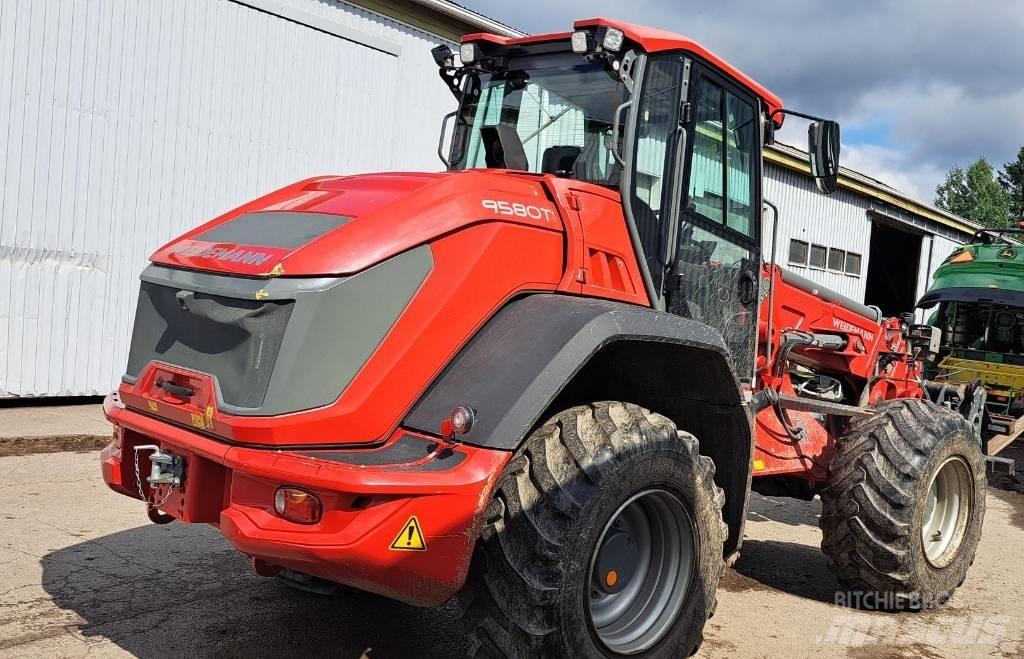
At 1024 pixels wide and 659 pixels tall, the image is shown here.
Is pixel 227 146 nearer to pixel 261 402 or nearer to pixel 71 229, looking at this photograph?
pixel 71 229

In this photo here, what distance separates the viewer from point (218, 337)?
3432 mm

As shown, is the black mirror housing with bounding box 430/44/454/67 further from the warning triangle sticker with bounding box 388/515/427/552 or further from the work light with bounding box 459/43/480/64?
the warning triangle sticker with bounding box 388/515/427/552

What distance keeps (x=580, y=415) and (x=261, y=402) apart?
1164 millimetres

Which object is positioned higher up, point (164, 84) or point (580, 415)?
point (164, 84)

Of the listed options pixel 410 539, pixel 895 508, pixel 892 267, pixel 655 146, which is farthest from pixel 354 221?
pixel 892 267

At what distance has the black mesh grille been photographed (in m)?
3.24

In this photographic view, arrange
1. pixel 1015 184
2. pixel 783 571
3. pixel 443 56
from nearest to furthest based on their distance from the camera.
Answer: pixel 443 56
pixel 783 571
pixel 1015 184

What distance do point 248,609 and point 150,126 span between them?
7.32 metres

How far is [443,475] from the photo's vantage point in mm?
3111

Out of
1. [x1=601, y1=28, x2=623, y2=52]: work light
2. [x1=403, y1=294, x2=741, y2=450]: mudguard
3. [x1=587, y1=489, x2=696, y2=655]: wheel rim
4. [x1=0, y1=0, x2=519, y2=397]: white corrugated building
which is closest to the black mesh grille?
[x1=403, y1=294, x2=741, y2=450]: mudguard

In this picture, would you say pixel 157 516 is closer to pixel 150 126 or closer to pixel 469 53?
pixel 469 53

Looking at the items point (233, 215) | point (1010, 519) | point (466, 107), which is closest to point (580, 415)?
point (233, 215)

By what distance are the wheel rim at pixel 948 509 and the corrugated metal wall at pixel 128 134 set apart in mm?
8364

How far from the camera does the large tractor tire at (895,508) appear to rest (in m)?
4.88
